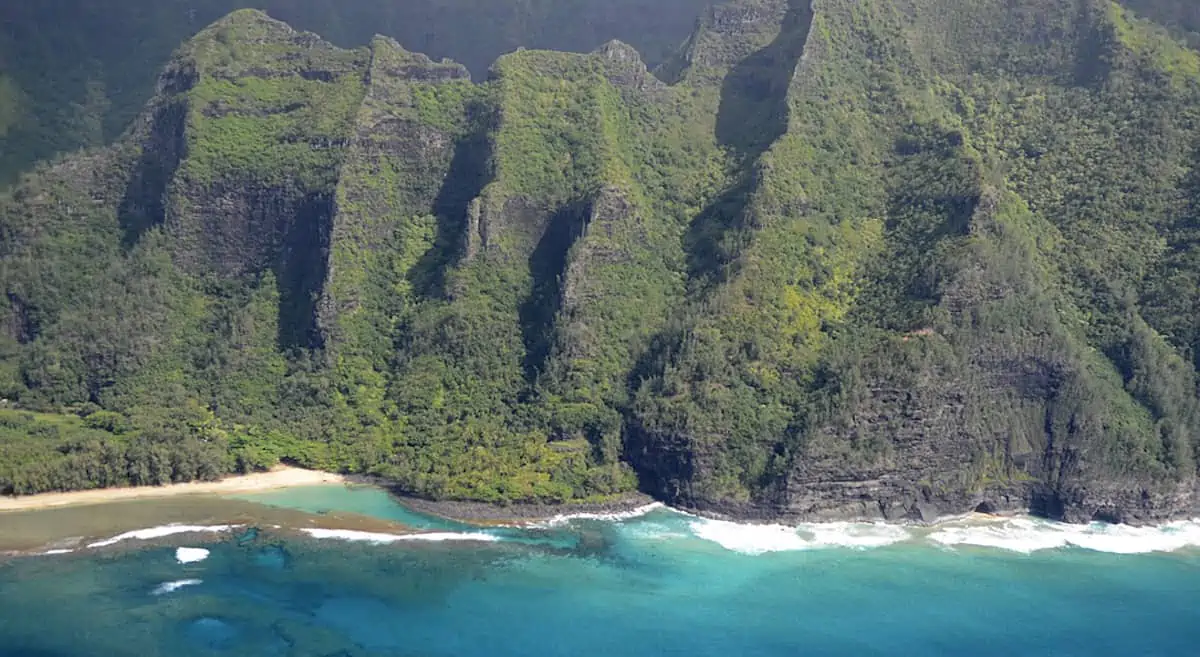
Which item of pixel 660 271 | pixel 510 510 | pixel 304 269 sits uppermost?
pixel 660 271

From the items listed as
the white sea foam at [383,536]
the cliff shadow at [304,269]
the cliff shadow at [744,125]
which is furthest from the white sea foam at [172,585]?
the cliff shadow at [744,125]

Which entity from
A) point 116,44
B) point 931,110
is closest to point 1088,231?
point 931,110

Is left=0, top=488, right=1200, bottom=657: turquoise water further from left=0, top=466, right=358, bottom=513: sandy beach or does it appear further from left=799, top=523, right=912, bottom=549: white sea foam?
left=0, top=466, right=358, bottom=513: sandy beach

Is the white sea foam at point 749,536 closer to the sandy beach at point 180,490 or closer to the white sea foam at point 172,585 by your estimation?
the sandy beach at point 180,490

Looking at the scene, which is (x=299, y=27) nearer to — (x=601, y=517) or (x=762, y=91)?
(x=762, y=91)

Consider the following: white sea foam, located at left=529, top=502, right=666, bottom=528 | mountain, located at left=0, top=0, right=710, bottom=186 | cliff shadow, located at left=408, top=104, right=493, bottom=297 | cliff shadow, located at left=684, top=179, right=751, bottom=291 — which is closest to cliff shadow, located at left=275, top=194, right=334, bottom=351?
cliff shadow, located at left=408, top=104, right=493, bottom=297

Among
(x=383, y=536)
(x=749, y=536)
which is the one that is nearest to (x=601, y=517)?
(x=749, y=536)

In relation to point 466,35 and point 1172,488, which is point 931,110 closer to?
point 1172,488
